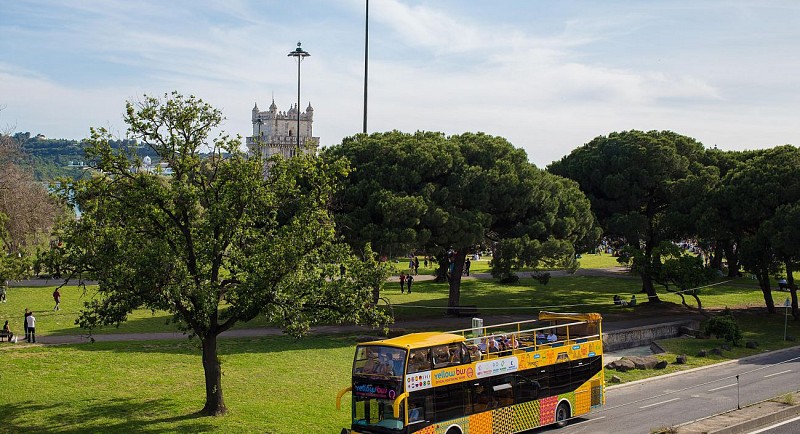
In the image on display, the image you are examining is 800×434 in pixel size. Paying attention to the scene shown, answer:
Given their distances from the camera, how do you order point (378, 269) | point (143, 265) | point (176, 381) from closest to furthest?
point (143, 265) < point (378, 269) < point (176, 381)

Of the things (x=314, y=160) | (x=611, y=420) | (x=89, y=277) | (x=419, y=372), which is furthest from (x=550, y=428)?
(x=89, y=277)

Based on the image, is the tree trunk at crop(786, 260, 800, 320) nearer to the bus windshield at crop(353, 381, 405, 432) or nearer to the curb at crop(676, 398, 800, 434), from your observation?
the curb at crop(676, 398, 800, 434)

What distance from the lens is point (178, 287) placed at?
21281mm

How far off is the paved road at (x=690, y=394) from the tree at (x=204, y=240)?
8711 mm

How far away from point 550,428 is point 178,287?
12535 mm

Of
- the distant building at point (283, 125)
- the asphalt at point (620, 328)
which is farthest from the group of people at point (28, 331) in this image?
the distant building at point (283, 125)

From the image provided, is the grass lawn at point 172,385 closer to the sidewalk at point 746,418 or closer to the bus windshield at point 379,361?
the bus windshield at point 379,361

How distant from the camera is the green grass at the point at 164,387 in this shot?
74.4 feet

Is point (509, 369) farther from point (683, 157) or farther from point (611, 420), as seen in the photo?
point (683, 157)

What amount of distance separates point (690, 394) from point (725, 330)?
12.6 meters

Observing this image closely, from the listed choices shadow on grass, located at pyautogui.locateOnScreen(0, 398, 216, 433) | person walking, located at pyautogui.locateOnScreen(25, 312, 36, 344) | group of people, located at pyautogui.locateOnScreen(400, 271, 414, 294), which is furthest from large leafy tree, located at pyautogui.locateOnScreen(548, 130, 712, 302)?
person walking, located at pyautogui.locateOnScreen(25, 312, 36, 344)

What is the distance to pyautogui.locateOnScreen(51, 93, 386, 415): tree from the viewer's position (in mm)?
21562

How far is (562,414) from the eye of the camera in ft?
78.6

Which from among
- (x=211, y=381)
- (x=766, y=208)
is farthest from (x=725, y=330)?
(x=211, y=381)
